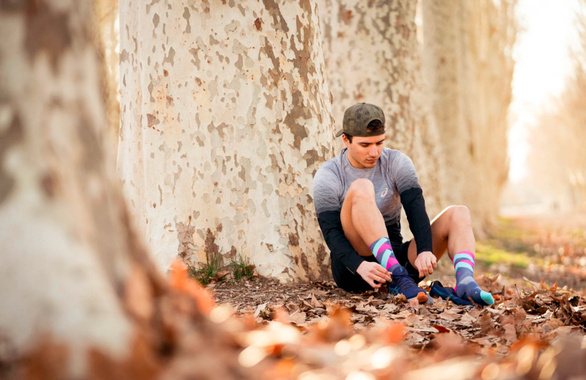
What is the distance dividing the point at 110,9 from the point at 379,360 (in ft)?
39.5

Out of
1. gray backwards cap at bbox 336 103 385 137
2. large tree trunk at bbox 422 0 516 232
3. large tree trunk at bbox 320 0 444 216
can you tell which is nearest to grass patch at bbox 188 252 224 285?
gray backwards cap at bbox 336 103 385 137

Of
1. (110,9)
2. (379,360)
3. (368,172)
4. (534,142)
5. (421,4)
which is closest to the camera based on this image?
(379,360)

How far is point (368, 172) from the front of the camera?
3736mm

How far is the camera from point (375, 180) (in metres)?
3.75

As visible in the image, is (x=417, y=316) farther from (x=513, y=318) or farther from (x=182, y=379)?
(x=182, y=379)

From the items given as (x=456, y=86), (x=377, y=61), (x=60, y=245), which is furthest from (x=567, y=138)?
(x=60, y=245)

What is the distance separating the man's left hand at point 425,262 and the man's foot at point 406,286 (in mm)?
98

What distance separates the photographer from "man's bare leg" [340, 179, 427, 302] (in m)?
3.28

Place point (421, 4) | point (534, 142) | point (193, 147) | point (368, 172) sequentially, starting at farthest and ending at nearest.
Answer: point (534, 142) < point (421, 4) < point (193, 147) < point (368, 172)

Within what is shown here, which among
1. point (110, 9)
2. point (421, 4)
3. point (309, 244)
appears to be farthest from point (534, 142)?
point (309, 244)

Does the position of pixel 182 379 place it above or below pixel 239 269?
above

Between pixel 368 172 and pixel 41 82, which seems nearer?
pixel 41 82

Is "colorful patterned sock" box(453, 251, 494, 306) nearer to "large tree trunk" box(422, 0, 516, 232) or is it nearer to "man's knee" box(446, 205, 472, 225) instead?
"man's knee" box(446, 205, 472, 225)

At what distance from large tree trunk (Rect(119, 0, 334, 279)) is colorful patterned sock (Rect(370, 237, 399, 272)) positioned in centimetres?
75
